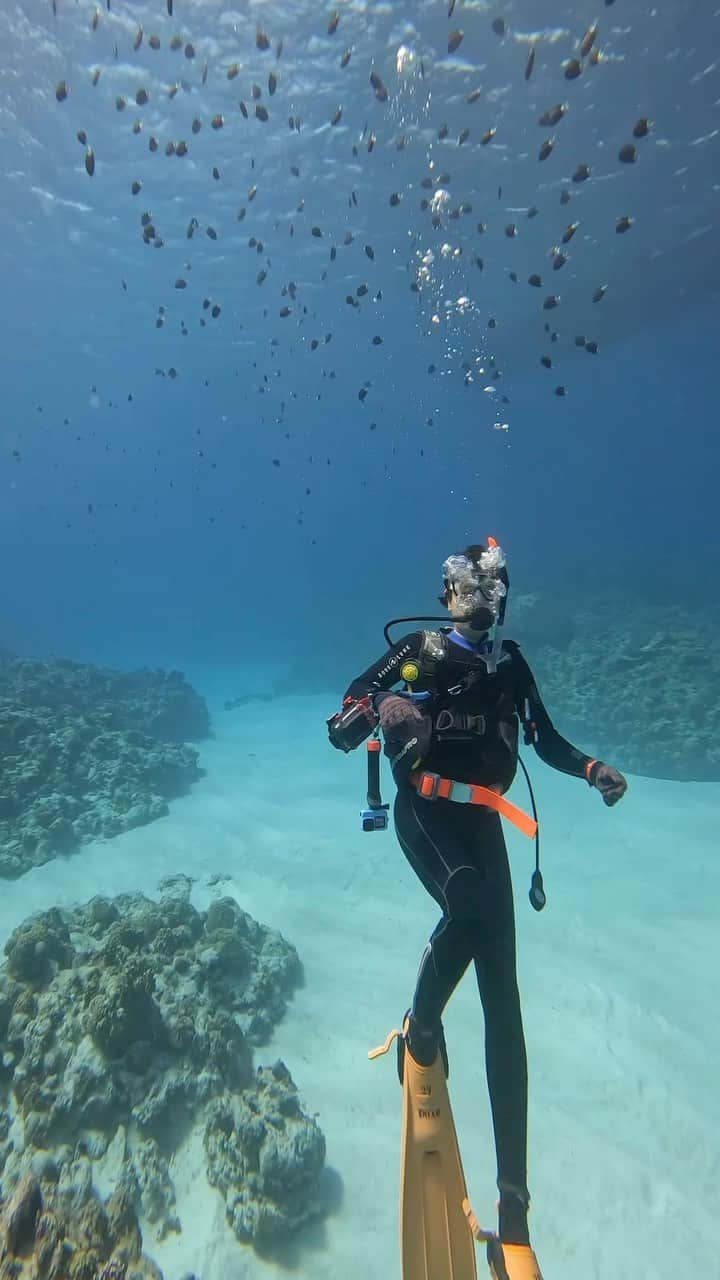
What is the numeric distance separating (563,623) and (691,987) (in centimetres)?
1665

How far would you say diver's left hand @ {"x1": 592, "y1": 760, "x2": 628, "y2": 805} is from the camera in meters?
3.37

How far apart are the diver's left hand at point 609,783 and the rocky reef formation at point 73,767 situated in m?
9.39

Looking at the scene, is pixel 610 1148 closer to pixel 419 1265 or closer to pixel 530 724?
pixel 419 1265

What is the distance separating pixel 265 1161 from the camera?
3.93 metres

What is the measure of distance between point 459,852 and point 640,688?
44.3 ft

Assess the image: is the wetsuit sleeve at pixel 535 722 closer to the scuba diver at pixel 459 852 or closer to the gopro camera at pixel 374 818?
the scuba diver at pixel 459 852

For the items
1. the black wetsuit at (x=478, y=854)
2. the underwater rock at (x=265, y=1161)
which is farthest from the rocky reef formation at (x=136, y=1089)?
the black wetsuit at (x=478, y=854)

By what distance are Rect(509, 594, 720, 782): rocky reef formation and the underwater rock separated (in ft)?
36.5

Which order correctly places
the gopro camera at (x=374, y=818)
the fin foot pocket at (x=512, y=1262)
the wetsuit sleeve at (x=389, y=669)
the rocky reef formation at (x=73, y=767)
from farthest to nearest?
the rocky reef formation at (x=73, y=767) → the wetsuit sleeve at (x=389, y=669) → the gopro camera at (x=374, y=818) → the fin foot pocket at (x=512, y=1262)

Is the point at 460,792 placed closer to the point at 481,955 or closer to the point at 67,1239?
the point at 481,955

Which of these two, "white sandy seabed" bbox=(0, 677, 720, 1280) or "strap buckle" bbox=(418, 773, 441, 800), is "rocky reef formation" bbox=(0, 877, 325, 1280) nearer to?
"white sandy seabed" bbox=(0, 677, 720, 1280)

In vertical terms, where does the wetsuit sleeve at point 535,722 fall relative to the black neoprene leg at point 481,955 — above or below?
above

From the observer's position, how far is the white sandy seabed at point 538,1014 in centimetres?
378

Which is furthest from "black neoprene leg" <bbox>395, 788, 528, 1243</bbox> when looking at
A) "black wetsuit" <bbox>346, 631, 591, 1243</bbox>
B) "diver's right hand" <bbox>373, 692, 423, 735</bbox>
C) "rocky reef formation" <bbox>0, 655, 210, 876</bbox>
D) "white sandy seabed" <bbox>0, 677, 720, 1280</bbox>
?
"rocky reef formation" <bbox>0, 655, 210, 876</bbox>
